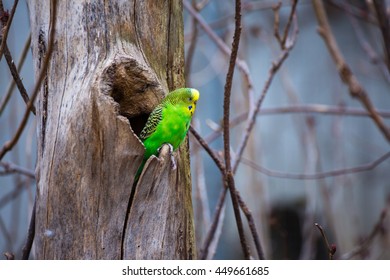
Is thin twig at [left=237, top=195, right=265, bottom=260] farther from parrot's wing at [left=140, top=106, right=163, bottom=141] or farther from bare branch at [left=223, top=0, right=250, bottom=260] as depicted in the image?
parrot's wing at [left=140, top=106, right=163, bottom=141]

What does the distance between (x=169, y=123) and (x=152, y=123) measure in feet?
0.20

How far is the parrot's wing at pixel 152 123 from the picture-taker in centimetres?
190

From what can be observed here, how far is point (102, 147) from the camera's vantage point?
1.77 metres

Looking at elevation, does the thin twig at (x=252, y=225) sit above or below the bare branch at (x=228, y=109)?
below

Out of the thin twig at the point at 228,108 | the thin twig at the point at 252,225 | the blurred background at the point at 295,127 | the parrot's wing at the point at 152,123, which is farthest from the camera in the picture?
the blurred background at the point at 295,127

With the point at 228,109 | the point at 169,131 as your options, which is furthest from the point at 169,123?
the point at 228,109

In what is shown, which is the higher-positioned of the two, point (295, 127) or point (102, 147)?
point (295, 127)

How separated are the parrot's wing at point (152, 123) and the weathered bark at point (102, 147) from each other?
45 millimetres

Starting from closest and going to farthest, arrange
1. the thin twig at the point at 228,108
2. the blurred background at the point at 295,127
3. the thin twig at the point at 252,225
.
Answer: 1. the thin twig at the point at 228,108
2. the thin twig at the point at 252,225
3. the blurred background at the point at 295,127

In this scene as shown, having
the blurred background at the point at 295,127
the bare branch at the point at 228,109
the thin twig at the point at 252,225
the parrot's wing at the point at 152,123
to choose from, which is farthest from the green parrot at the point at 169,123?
the blurred background at the point at 295,127

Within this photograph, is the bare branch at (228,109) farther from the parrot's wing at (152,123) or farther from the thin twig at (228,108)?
the parrot's wing at (152,123)

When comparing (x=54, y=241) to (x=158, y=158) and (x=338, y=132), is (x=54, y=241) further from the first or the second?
(x=338, y=132)

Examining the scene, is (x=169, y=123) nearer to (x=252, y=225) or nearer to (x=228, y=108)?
(x=228, y=108)

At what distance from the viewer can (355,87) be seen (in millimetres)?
2035
